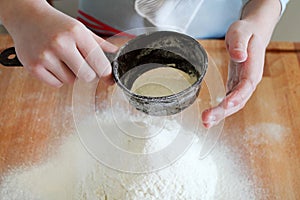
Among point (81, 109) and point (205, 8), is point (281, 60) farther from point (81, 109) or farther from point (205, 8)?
point (81, 109)

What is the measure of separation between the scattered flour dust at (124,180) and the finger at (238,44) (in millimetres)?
177

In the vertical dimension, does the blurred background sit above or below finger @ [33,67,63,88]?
below

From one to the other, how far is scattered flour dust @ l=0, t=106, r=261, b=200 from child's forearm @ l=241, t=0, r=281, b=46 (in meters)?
0.22

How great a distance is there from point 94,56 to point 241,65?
0.25 metres

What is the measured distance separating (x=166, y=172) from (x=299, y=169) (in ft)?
0.80

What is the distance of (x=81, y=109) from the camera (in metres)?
0.77

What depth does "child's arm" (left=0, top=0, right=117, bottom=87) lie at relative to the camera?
23.3 inches

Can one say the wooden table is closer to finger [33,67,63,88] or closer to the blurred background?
finger [33,67,63,88]

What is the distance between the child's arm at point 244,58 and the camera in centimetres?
64

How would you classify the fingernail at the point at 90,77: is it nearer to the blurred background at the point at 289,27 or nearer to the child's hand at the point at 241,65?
the child's hand at the point at 241,65

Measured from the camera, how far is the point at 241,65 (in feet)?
2.24

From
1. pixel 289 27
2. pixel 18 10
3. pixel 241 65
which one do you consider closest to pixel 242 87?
pixel 241 65

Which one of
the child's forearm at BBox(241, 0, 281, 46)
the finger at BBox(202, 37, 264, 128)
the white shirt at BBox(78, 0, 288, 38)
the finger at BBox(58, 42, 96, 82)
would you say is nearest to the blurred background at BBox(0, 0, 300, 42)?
the white shirt at BBox(78, 0, 288, 38)

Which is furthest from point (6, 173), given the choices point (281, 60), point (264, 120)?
point (281, 60)
